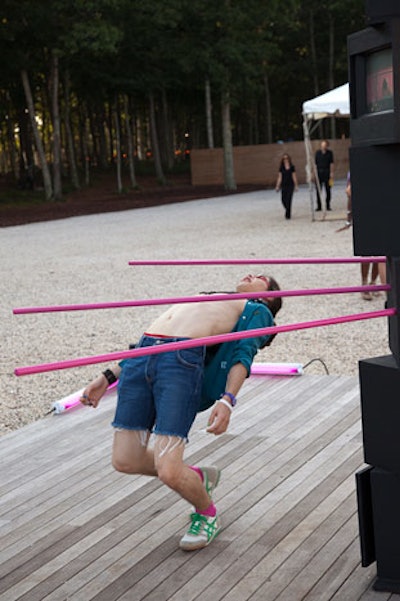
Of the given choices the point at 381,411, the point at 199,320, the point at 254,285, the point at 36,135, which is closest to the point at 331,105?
the point at 36,135

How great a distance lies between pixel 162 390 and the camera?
372 centimetres

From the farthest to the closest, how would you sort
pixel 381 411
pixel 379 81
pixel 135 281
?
pixel 135 281 < pixel 381 411 < pixel 379 81

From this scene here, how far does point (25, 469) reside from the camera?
502 centimetres

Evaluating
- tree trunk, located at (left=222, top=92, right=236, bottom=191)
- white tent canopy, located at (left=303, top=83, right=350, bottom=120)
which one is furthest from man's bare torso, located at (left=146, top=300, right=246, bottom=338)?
tree trunk, located at (left=222, top=92, right=236, bottom=191)

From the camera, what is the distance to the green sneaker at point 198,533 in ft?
12.6

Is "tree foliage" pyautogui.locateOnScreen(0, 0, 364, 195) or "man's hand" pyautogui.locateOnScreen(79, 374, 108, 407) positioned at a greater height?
"tree foliage" pyautogui.locateOnScreen(0, 0, 364, 195)

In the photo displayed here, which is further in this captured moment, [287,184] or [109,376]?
[287,184]

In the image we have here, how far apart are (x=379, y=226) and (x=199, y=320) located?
944mm

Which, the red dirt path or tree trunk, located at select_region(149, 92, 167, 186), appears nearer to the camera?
the red dirt path

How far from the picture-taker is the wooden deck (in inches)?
139

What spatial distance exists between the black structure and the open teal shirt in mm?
607

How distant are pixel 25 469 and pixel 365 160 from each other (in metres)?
2.67

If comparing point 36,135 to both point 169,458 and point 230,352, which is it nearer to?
point 230,352

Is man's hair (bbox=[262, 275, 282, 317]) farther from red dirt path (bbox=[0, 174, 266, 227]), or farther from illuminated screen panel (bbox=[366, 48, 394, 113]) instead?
red dirt path (bbox=[0, 174, 266, 227])
